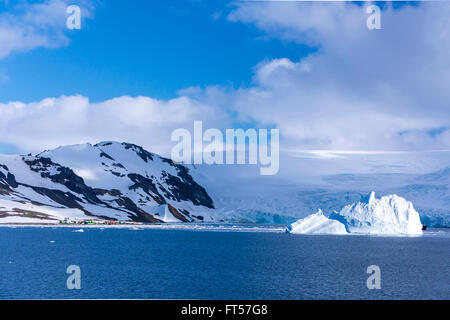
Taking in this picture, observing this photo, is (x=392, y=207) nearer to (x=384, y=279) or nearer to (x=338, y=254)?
(x=338, y=254)

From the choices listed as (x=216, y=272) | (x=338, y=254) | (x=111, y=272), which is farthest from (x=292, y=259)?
(x=111, y=272)

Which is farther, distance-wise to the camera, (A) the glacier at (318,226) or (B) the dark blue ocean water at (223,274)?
(A) the glacier at (318,226)

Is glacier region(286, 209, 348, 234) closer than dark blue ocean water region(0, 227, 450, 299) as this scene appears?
No

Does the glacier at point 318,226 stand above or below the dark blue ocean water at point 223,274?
above

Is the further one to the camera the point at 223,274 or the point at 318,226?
the point at 318,226

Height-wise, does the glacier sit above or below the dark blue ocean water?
above

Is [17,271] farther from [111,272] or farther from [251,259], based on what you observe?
[251,259]

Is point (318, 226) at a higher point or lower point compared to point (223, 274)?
higher
